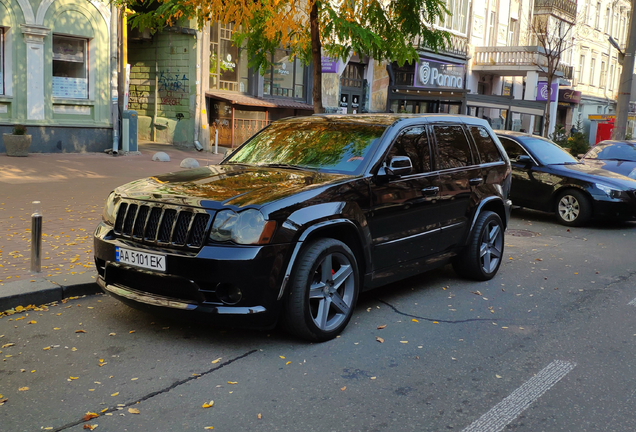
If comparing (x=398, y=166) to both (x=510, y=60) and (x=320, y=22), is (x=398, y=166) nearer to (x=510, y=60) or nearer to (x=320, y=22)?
(x=320, y=22)

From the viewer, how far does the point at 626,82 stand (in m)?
18.3

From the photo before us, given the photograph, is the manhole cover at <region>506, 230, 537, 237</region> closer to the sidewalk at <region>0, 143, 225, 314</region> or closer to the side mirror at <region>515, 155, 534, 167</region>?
the side mirror at <region>515, 155, 534, 167</region>

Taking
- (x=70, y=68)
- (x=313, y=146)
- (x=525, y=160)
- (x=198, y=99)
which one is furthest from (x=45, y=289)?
(x=198, y=99)

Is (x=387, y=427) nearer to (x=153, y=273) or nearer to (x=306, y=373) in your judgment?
(x=306, y=373)

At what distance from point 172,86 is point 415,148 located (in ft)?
60.8

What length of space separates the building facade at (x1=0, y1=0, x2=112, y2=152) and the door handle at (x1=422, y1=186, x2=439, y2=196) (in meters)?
14.1

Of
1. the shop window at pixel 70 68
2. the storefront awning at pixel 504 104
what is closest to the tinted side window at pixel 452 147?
the shop window at pixel 70 68

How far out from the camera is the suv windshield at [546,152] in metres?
11.6

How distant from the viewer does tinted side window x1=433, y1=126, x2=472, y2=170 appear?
6250 millimetres

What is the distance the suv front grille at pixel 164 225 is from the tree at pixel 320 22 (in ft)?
17.4

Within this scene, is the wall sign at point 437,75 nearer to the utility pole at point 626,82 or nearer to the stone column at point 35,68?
the utility pole at point 626,82

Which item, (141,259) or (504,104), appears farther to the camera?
(504,104)

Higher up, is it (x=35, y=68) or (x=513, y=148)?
(x=35, y=68)

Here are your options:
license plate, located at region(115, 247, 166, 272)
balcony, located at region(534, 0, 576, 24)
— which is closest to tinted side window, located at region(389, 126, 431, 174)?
license plate, located at region(115, 247, 166, 272)
